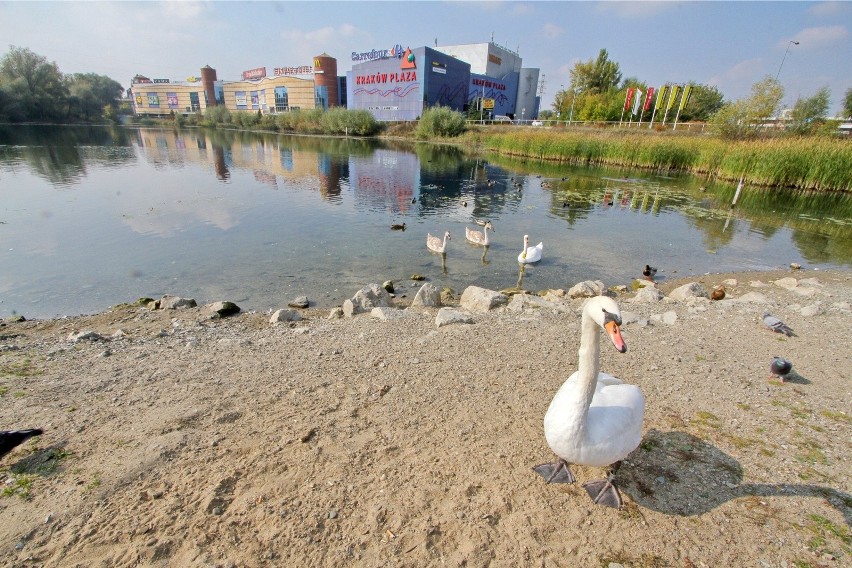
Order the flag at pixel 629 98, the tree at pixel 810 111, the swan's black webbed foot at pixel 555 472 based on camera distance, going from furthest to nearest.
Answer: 1. the flag at pixel 629 98
2. the tree at pixel 810 111
3. the swan's black webbed foot at pixel 555 472

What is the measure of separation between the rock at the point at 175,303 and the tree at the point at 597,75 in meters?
90.6

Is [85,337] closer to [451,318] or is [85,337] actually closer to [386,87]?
[451,318]

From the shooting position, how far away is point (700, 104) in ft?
238

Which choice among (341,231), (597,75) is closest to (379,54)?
(597,75)

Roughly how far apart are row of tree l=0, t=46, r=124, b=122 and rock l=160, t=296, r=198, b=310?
368 feet

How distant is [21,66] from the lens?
8406 centimetres

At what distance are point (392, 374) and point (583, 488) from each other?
3127 mm

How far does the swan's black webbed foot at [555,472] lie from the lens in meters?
4.16

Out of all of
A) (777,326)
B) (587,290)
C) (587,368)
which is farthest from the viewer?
(587,290)

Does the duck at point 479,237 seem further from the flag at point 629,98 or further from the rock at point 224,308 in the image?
the flag at point 629,98

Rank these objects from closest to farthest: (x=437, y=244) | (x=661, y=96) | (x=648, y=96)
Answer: (x=437, y=244) < (x=661, y=96) < (x=648, y=96)

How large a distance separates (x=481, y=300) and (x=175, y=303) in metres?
8.23

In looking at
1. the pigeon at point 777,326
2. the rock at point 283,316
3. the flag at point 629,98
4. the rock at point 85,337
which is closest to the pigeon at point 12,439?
the rock at point 85,337

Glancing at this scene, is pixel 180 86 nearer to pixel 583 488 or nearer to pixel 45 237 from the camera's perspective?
pixel 45 237
